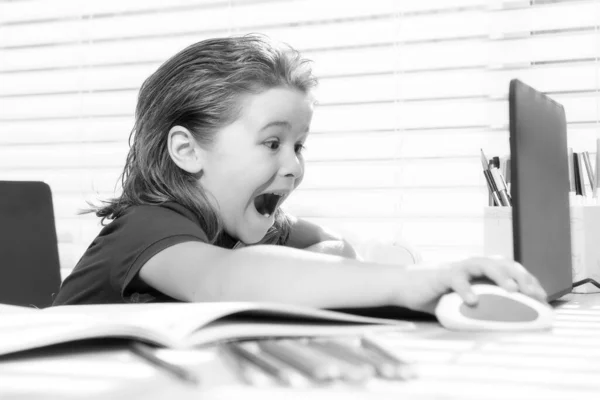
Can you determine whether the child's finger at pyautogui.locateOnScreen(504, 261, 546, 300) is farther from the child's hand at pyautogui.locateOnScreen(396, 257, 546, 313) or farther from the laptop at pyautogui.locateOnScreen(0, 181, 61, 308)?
the laptop at pyautogui.locateOnScreen(0, 181, 61, 308)

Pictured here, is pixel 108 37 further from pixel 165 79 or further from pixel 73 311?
pixel 73 311

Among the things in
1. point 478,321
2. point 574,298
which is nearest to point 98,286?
point 478,321

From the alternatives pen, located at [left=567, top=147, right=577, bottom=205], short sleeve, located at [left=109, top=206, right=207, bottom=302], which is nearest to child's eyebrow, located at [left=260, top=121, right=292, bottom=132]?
short sleeve, located at [left=109, top=206, right=207, bottom=302]

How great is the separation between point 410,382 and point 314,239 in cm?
86

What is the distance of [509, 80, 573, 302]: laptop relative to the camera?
0.73 m

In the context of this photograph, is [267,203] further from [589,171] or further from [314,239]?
[589,171]

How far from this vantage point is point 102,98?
6.08 feet

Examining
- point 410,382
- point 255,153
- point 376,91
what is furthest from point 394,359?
point 376,91

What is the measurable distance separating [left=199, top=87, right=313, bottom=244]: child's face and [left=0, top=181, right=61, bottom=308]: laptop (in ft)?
1.35

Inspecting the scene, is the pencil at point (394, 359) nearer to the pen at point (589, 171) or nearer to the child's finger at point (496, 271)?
the child's finger at point (496, 271)

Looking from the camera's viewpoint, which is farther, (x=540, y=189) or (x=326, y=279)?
(x=540, y=189)

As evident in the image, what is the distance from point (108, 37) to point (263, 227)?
0.98m

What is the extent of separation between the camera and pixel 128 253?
815 mm

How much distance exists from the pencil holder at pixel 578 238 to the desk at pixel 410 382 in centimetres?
59
